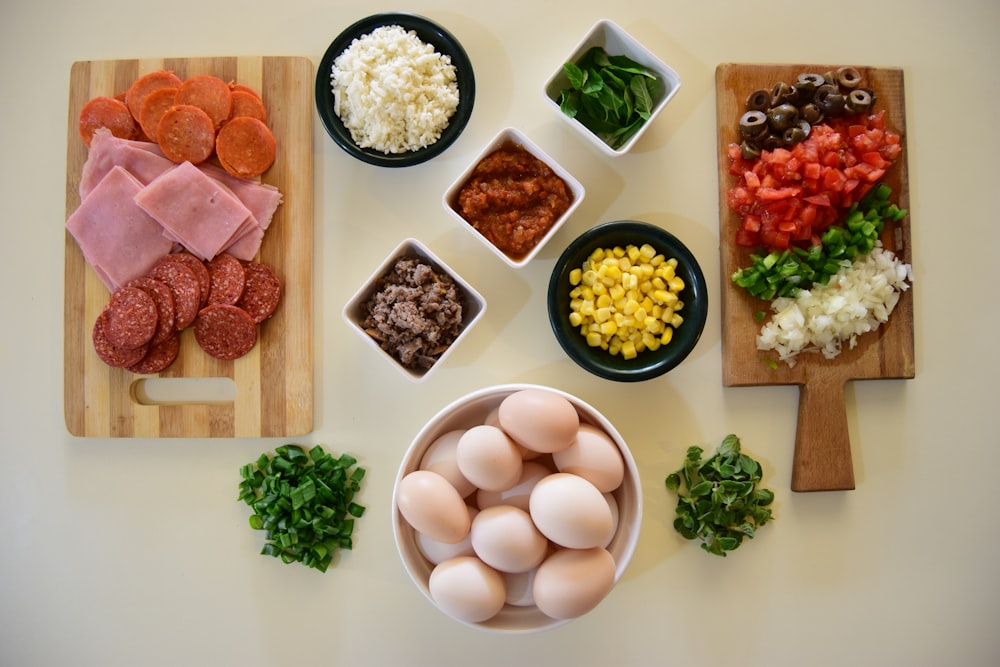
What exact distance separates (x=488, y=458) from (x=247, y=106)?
41.6 inches

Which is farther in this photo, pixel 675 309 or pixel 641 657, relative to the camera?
pixel 641 657

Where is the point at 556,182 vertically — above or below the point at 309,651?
above

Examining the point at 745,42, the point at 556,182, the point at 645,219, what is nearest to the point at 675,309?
the point at 645,219

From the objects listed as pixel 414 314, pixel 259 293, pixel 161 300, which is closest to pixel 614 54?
pixel 414 314

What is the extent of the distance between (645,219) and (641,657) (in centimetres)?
115

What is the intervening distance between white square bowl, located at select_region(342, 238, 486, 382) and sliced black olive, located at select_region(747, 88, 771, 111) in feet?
2.74

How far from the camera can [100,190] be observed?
1.54 metres

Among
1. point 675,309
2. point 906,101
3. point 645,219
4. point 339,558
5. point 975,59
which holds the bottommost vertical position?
point 339,558

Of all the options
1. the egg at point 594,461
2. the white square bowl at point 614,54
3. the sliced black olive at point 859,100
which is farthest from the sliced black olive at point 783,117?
the egg at point 594,461

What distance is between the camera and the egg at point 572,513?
1.21 m

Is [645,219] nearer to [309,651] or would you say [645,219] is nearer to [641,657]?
[641,657]

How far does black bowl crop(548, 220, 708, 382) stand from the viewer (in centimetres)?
144

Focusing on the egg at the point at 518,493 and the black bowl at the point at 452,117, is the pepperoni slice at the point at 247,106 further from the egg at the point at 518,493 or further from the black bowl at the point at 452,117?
the egg at the point at 518,493

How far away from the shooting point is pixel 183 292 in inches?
60.7
